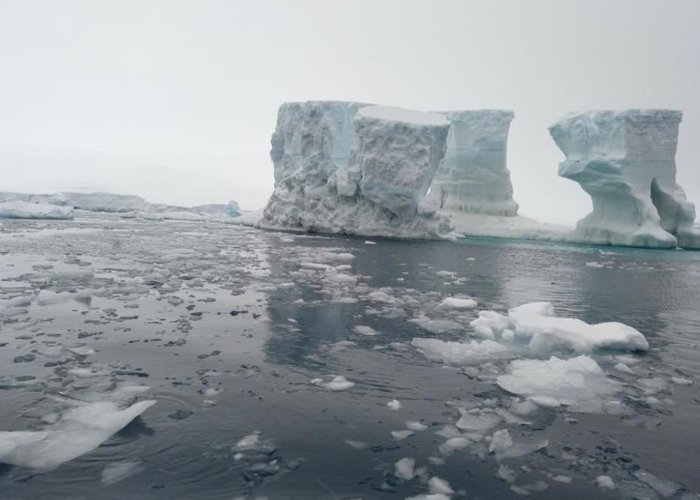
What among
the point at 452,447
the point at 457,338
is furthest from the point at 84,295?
the point at 452,447

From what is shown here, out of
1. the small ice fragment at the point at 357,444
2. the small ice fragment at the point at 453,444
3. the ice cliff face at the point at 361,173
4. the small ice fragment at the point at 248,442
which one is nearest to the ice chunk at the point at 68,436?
the small ice fragment at the point at 248,442

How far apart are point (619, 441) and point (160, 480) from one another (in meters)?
2.70

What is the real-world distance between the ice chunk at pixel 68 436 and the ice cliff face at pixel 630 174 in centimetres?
2483

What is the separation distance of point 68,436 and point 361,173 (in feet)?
64.4

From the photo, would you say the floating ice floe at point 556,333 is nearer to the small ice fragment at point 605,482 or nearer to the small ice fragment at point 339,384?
the small ice fragment at point 339,384

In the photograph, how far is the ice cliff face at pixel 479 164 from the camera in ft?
98.6

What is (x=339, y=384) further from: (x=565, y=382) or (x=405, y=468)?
(x=565, y=382)

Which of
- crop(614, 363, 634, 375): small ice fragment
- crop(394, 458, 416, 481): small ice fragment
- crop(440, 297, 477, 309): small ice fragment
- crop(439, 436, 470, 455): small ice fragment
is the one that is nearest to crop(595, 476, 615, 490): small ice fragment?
crop(439, 436, 470, 455): small ice fragment

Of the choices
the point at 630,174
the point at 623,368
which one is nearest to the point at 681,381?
the point at 623,368

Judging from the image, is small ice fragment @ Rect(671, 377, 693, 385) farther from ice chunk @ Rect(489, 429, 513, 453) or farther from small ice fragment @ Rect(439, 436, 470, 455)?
small ice fragment @ Rect(439, 436, 470, 455)

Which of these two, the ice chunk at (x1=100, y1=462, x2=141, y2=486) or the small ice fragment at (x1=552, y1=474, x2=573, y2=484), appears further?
the small ice fragment at (x1=552, y1=474, x2=573, y2=484)

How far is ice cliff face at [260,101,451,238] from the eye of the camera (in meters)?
21.0

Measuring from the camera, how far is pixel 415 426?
131 inches

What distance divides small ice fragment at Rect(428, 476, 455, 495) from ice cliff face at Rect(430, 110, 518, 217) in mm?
29123
